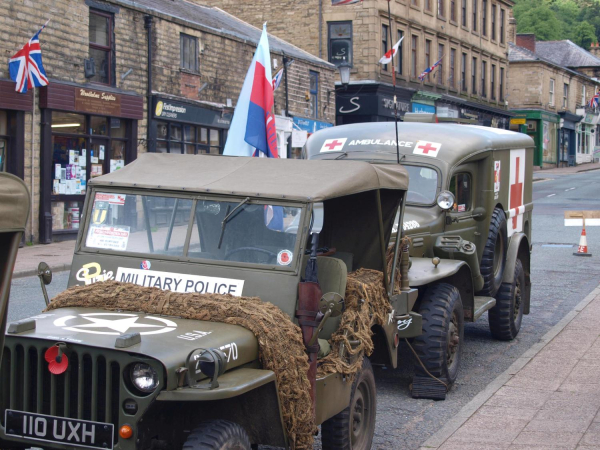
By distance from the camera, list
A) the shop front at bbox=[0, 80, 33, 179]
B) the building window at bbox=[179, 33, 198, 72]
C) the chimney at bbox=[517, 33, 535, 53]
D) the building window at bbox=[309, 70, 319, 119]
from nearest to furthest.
→ the shop front at bbox=[0, 80, 33, 179]
the building window at bbox=[179, 33, 198, 72]
the building window at bbox=[309, 70, 319, 119]
the chimney at bbox=[517, 33, 535, 53]

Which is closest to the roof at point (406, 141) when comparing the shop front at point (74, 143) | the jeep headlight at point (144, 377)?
the jeep headlight at point (144, 377)

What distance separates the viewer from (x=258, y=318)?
4613 mm

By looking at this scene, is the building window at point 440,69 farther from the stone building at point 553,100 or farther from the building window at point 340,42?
the stone building at point 553,100

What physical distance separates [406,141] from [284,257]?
4913 mm

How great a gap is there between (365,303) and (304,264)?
2.23ft

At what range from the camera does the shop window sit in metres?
9.45

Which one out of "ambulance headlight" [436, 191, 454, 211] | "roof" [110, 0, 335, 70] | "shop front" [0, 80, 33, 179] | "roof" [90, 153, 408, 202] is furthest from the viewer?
"roof" [110, 0, 335, 70]

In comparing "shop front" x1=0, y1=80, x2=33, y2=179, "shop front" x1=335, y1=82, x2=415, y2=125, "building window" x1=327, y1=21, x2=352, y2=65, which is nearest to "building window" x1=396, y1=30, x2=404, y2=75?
"shop front" x1=335, y1=82, x2=415, y2=125

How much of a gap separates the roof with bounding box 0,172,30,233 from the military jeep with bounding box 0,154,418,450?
1172mm

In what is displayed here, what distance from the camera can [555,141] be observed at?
65.6 meters

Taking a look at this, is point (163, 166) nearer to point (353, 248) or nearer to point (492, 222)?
point (353, 248)

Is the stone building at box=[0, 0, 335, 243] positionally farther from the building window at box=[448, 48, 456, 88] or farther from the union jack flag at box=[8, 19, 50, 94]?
the building window at box=[448, 48, 456, 88]

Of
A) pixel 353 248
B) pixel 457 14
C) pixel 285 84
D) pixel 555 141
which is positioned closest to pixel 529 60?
pixel 555 141

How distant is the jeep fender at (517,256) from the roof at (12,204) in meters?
7.67
